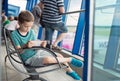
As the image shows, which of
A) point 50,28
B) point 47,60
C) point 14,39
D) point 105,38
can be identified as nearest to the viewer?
point 105,38

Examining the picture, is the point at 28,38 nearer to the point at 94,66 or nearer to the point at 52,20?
the point at 52,20

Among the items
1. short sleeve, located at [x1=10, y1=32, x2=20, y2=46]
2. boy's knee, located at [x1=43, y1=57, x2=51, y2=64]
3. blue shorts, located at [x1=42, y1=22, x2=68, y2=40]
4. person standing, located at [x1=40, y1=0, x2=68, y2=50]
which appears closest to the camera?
boy's knee, located at [x1=43, y1=57, x2=51, y2=64]

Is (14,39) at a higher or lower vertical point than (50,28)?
lower

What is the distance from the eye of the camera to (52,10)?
12.2 ft

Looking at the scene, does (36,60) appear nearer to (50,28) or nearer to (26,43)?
(26,43)

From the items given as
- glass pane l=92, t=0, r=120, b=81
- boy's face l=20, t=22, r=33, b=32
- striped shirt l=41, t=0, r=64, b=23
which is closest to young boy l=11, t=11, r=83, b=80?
boy's face l=20, t=22, r=33, b=32

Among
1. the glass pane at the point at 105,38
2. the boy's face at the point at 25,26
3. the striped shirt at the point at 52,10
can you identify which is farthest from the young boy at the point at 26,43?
the glass pane at the point at 105,38

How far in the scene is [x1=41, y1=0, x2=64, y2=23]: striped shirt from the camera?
3.69 meters

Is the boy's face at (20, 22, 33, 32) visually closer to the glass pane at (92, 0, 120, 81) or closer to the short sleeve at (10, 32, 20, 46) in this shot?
the short sleeve at (10, 32, 20, 46)

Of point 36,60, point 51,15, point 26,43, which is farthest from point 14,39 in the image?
point 51,15

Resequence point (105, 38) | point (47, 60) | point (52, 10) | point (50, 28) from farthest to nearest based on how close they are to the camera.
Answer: point (50, 28) < point (52, 10) < point (47, 60) < point (105, 38)

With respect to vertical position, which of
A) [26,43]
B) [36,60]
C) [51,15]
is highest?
[51,15]

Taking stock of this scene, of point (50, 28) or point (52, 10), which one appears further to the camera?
point (50, 28)

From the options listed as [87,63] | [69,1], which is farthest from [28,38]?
[69,1]
